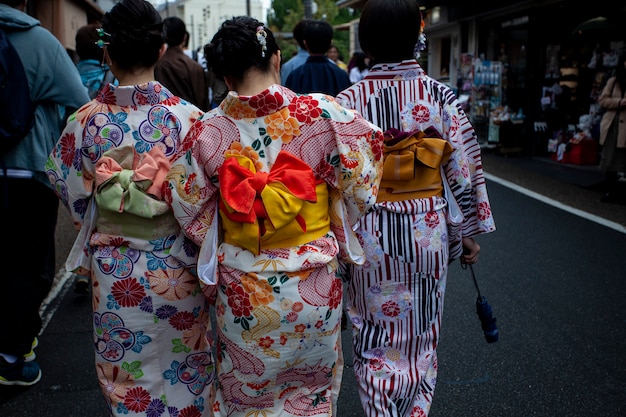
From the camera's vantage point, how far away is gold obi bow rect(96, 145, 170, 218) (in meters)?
2.19

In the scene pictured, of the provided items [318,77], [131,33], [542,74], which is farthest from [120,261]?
[542,74]

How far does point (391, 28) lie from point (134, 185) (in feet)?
3.65

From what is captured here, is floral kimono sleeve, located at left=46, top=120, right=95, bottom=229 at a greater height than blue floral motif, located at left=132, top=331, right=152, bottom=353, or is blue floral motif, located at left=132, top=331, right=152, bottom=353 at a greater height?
floral kimono sleeve, located at left=46, top=120, right=95, bottom=229

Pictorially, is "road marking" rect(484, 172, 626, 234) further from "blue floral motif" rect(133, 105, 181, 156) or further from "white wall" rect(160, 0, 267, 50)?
"white wall" rect(160, 0, 267, 50)

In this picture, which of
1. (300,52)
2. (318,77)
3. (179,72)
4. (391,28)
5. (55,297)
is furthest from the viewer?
(300,52)

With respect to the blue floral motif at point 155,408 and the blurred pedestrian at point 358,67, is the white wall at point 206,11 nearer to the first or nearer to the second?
the blurred pedestrian at point 358,67

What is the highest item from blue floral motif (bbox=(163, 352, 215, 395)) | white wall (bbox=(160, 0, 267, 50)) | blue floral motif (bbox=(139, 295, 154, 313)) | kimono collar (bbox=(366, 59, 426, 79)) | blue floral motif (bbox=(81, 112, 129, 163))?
white wall (bbox=(160, 0, 267, 50))

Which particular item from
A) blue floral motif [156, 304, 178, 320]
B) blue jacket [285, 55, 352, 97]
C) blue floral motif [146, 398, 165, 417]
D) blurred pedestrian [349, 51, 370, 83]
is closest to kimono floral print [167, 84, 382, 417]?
blue floral motif [156, 304, 178, 320]

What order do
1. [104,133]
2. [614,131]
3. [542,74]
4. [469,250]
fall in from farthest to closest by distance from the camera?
[542,74]
[614,131]
[469,250]
[104,133]

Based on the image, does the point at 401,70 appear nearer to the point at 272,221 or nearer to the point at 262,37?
the point at 262,37

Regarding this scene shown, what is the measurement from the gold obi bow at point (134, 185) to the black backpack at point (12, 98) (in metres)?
0.92

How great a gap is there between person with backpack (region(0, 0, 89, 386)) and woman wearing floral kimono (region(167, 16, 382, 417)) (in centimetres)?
129

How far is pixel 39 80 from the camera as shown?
121 inches

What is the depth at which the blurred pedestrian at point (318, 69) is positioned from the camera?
17.4ft
